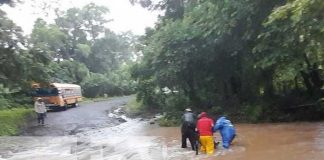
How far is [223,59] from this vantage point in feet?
85.8

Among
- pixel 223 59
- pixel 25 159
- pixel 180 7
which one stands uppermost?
pixel 180 7

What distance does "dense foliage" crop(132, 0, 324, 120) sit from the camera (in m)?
20.7

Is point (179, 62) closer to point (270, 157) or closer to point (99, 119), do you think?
point (99, 119)

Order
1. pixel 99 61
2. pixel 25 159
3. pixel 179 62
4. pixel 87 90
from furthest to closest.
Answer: pixel 99 61, pixel 87 90, pixel 179 62, pixel 25 159

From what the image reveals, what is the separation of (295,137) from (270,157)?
4.34m

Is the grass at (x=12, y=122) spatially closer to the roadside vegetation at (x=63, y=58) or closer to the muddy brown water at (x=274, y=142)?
the roadside vegetation at (x=63, y=58)

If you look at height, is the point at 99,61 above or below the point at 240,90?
above

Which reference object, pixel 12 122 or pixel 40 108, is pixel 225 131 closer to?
pixel 40 108

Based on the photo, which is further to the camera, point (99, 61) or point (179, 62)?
point (99, 61)

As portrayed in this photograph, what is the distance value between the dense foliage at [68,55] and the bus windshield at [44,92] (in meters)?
1.45

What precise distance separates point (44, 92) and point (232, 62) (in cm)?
1621

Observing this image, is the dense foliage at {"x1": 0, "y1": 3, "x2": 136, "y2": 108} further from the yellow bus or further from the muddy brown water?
the muddy brown water

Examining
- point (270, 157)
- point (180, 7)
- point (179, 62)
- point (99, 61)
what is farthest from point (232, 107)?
point (99, 61)

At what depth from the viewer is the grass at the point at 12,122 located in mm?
23416
